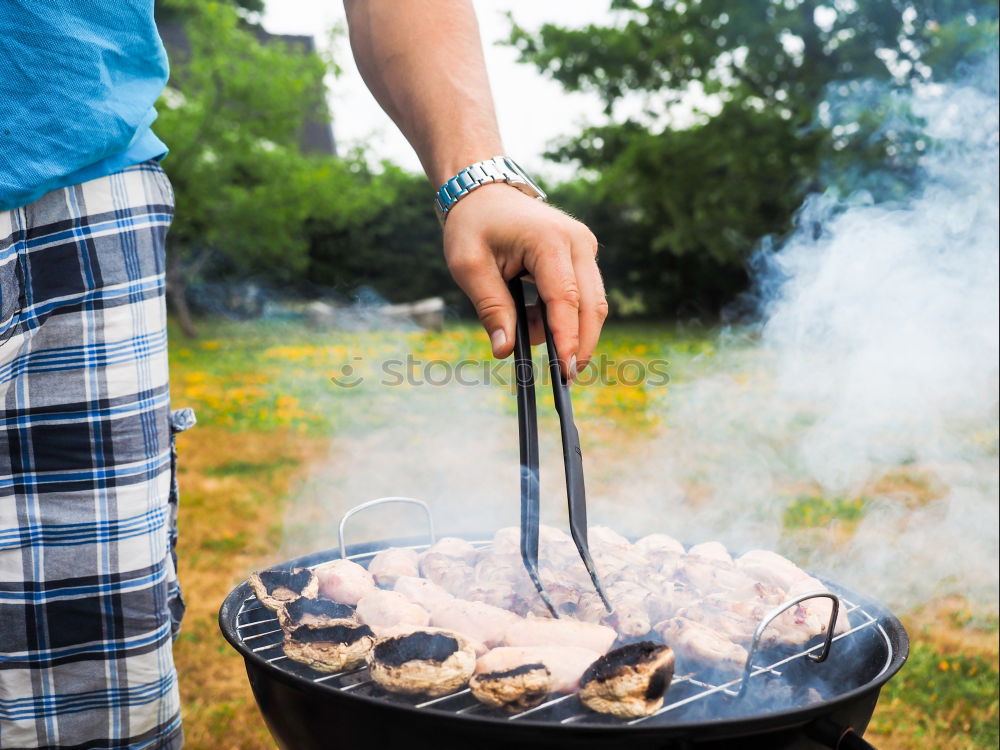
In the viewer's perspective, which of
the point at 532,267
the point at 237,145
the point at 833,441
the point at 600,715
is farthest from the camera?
the point at 237,145

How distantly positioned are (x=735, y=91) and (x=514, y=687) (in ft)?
35.6

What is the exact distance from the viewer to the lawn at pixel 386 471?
2.68 meters

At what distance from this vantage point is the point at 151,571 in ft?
4.84

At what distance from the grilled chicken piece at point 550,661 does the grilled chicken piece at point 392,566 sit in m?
0.39

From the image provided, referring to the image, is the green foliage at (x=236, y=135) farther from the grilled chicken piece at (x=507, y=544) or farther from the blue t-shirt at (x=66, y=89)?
the grilled chicken piece at (x=507, y=544)

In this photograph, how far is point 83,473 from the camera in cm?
140

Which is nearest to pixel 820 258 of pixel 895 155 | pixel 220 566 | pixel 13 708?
pixel 220 566

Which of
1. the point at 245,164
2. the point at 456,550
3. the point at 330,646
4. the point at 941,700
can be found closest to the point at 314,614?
the point at 330,646

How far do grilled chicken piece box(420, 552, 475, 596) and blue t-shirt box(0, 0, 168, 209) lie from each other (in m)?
0.92

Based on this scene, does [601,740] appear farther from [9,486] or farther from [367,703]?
[9,486]

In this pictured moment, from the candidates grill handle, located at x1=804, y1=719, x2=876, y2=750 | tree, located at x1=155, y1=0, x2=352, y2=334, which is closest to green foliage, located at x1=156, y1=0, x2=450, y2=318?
tree, located at x1=155, y1=0, x2=352, y2=334

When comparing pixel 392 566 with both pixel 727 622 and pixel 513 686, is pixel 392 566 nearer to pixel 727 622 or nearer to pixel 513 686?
pixel 513 686

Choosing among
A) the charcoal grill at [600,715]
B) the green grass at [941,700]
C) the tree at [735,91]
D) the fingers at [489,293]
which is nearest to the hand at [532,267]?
the fingers at [489,293]

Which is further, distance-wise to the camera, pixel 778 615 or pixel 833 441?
pixel 833 441
